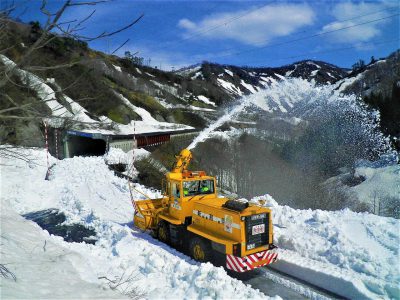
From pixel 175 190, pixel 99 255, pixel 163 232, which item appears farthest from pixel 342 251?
pixel 99 255

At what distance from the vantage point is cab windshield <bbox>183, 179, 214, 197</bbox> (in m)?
10.7

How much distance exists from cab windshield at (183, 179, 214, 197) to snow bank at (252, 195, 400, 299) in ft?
8.38

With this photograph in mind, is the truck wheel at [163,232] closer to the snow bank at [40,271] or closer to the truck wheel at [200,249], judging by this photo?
the truck wheel at [200,249]

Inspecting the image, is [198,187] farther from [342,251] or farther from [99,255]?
[342,251]

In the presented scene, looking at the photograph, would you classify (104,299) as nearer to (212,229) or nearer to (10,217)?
(212,229)

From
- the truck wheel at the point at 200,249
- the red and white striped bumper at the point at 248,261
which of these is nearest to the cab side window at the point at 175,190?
the truck wheel at the point at 200,249

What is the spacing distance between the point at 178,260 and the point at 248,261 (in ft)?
6.06

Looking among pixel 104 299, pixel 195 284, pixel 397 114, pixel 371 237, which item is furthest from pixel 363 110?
pixel 104 299

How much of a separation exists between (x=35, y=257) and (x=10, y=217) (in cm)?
378

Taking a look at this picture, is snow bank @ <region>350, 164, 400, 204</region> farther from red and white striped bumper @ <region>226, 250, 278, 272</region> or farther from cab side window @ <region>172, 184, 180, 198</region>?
cab side window @ <region>172, 184, 180, 198</region>

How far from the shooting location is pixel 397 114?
3603 cm

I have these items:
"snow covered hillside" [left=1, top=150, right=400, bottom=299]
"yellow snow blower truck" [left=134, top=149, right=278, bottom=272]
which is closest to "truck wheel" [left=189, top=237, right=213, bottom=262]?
"yellow snow blower truck" [left=134, top=149, right=278, bottom=272]

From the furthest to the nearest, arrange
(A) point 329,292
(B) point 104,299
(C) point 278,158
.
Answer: (C) point 278,158, (A) point 329,292, (B) point 104,299

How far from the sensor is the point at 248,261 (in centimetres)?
869
